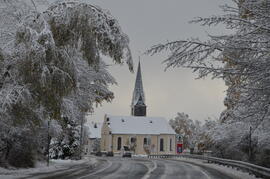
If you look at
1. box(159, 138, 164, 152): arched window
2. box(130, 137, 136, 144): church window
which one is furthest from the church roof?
box(159, 138, 164, 152): arched window

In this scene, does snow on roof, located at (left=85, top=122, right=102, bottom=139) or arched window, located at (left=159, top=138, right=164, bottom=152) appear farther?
snow on roof, located at (left=85, top=122, right=102, bottom=139)

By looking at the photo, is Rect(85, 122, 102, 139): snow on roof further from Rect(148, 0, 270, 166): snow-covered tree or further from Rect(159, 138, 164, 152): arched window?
Rect(148, 0, 270, 166): snow-covered tree

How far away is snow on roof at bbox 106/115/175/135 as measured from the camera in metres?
93.6

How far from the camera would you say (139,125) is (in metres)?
95.6

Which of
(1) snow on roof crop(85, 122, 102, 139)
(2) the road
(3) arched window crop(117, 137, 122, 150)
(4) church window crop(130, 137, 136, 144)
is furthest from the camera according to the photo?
(1) snow on roof crop(85, 122, 102, 139)

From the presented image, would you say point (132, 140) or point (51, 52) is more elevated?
point (51, 52)

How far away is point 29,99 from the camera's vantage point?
11.7 metres

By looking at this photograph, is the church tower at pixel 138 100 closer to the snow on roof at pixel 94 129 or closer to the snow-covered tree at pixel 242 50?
the snow on roof at pixel 94 129

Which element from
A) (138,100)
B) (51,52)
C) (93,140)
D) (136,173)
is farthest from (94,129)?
(51,52)

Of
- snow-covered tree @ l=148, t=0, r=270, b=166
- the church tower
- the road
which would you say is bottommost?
the road

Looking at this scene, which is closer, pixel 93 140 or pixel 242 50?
pixel 242 50

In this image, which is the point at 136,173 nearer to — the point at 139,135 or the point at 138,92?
the point at 139,135

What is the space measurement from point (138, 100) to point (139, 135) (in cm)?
1443

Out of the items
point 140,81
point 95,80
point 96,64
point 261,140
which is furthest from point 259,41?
point 140,81
